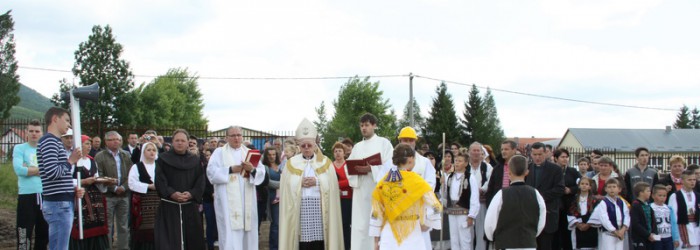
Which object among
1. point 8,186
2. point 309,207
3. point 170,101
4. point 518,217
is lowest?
point 8,186

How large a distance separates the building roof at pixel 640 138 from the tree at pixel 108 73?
4367cm

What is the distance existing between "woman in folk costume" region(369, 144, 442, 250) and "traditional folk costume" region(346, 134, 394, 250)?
6.44 ft

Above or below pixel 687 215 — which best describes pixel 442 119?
above

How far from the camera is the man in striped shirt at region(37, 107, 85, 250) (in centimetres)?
714

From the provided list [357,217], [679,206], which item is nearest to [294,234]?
[357,217]

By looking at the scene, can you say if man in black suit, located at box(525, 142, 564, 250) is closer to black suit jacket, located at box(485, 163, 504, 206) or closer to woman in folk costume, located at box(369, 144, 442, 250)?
black suit jacket, located at box(485, 163, 504, 206)

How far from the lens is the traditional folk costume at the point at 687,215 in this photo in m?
9.95

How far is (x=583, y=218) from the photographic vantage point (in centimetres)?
962

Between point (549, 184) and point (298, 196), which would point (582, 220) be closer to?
point (549, 184)

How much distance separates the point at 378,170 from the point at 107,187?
4.00m

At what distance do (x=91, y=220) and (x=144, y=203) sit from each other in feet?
2.34

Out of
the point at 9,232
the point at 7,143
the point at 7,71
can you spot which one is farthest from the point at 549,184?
the point at 7,71

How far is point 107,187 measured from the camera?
9.56 m

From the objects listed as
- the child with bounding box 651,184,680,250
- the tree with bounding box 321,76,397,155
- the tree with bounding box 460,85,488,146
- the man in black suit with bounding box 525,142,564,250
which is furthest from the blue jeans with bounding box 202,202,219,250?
the tree with bounding box 460,85,488,146
